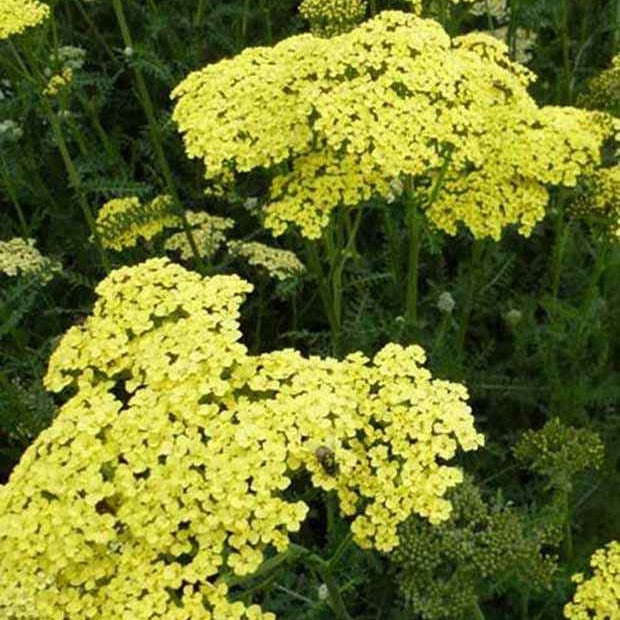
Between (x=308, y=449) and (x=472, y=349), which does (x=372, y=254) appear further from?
(x=308, y=449)

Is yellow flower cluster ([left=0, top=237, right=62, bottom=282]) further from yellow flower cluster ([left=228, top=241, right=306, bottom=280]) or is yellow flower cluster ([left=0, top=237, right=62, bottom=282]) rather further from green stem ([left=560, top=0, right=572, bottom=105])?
green stem ([left=560, top=0, right=572, bottom=105])

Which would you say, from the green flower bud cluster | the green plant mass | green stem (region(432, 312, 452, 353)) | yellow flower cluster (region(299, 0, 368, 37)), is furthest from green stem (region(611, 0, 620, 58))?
the green flower bud cluster

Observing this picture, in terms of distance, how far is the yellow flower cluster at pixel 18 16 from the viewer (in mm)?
4371

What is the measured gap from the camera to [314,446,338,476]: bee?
2869 mm

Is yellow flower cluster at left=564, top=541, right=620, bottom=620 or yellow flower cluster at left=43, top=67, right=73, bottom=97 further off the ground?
yellow flower cluster at left=43, top=67, right=73, bottom=97

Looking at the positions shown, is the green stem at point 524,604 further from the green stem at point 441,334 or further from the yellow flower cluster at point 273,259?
the yellow flower cluster at point 273,259

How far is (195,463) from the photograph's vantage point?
2768 mm

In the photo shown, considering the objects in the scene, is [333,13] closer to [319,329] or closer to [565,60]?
[319,329]

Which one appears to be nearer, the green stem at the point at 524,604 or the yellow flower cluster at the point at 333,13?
the green stem at the point at 524,604

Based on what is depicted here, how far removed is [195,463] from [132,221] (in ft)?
7.31

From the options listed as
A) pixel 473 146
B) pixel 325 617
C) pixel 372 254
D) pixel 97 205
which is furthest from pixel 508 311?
pixel 97 205

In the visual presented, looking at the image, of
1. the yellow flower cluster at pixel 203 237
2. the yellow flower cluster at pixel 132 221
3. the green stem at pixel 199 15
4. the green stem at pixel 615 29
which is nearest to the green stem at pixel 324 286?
the yellow flower cluster at pixel 203 237

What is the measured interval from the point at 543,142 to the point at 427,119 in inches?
30.4

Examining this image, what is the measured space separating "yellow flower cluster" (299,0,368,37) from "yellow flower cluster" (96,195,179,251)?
1037mm
